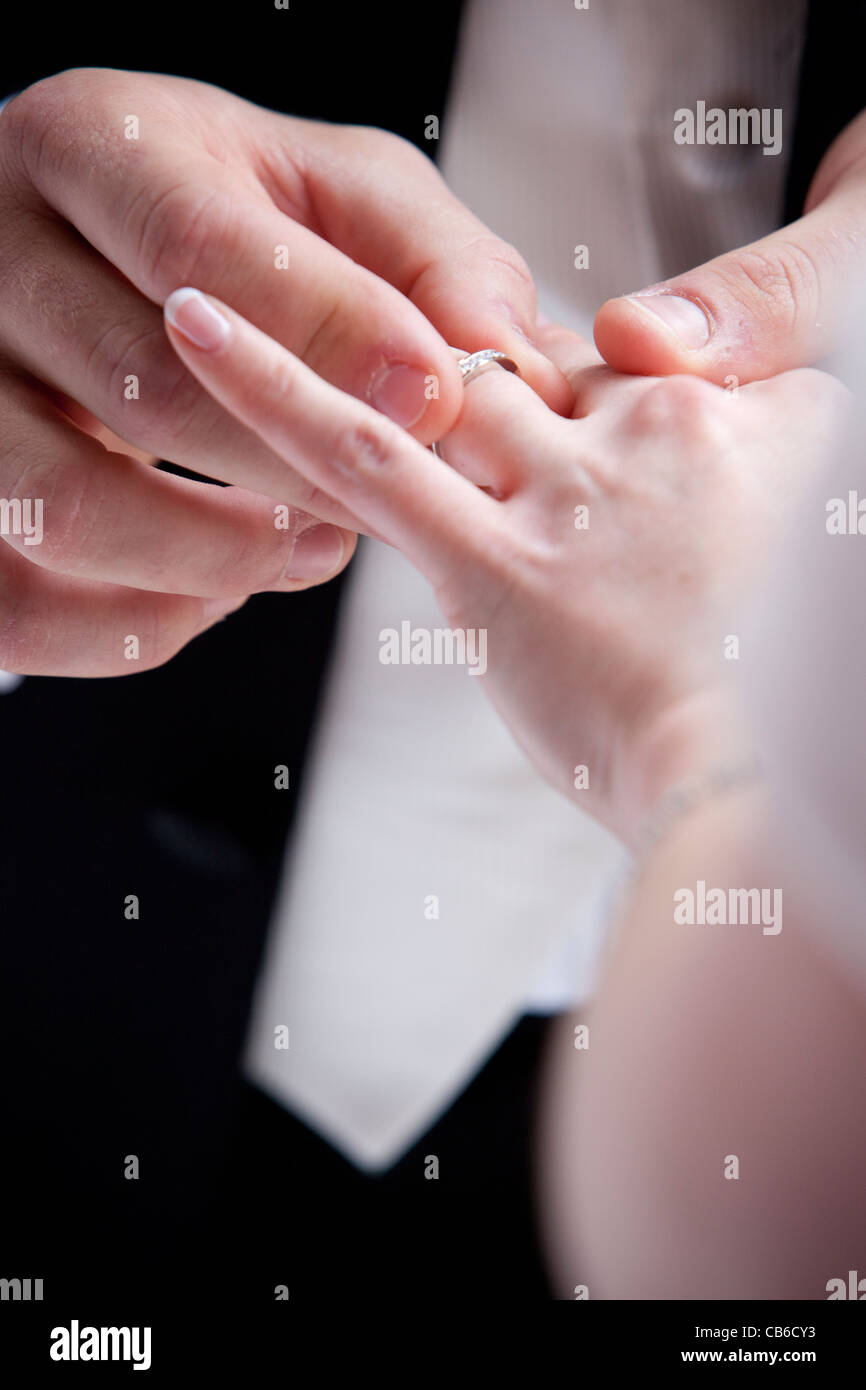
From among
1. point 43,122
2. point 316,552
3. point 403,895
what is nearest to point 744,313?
point 316,552

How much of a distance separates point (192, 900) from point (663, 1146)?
1.97 ft

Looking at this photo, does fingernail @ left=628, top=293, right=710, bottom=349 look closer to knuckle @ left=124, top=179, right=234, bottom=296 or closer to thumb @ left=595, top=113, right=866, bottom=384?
thumb @ left=595, top=113, right=866, bottom=384

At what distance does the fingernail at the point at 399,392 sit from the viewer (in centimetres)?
45

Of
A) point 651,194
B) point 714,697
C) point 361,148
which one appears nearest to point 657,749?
point 714,697

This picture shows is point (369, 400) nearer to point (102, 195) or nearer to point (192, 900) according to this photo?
point (102, 195)

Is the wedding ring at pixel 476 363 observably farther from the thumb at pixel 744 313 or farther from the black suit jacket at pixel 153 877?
the black suit jacket at pixel 153 877

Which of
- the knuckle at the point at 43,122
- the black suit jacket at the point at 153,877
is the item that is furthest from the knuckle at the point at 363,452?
the black suit jacket at the point at 153,877

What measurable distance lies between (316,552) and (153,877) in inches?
18.5

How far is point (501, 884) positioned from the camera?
958 mm

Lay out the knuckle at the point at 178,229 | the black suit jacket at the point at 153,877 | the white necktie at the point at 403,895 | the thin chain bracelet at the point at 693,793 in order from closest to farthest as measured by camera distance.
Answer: the thin chain bracelet at the point at 693,793 < the knuckle at the point at 178,229 < the black suit jacket at the point at 153,877 < the white necktie at the point at 403,895

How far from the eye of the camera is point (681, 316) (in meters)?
0.50

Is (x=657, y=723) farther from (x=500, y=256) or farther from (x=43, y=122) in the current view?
(x=43, y=122)

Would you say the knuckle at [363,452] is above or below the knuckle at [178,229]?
below

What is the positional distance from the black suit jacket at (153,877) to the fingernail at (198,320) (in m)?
0.40
